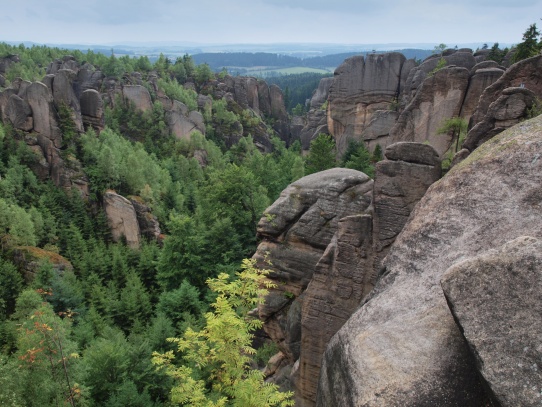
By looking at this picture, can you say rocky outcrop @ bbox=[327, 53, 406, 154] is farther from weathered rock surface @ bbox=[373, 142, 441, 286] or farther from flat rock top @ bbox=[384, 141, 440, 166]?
weathered rock surface @ bbox=[373, 142, 441, 286]

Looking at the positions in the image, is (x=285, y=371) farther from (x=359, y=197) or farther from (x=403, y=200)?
(x=403, y=200)

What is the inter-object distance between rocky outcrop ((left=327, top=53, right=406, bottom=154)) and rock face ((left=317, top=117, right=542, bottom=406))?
149 feet

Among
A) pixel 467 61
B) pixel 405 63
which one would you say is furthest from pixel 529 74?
pixel 405 63

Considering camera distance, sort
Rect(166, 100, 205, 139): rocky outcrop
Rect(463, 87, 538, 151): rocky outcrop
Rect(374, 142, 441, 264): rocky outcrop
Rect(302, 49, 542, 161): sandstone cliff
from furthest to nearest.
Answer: Rect(166, 100, 205, 139): rocky outcrop, Rect(302, 49, 542, 161): sandstone cliff, Rect(463, 87, 538, 151): rocky outcrop, Rect(374, 142, 441, 264): rocky outcrop

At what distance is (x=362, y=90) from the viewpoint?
55062 millimetres

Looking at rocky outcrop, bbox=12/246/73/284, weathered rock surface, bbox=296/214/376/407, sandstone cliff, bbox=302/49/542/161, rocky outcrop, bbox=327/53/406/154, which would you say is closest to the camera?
weathered rock surface, bbox=296/214/376/407

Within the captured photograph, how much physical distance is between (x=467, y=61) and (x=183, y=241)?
1341 inches

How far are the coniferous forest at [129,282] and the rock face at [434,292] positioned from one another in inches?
114

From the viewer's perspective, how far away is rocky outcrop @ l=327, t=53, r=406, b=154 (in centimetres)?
5397

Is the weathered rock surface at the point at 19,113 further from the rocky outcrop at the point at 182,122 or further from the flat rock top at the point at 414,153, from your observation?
the flat rock top at the point at 414,153

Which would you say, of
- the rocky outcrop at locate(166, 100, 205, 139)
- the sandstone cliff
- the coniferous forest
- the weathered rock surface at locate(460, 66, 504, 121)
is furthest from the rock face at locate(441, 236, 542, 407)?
the rocky outcrop at locate(166, 100, 205, 139)

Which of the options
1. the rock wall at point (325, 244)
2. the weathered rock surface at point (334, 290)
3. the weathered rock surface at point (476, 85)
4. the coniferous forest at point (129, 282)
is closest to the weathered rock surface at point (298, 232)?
the rock wall at point (325, 244)

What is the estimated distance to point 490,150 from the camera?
1020cm

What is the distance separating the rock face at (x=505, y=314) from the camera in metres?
5.11
